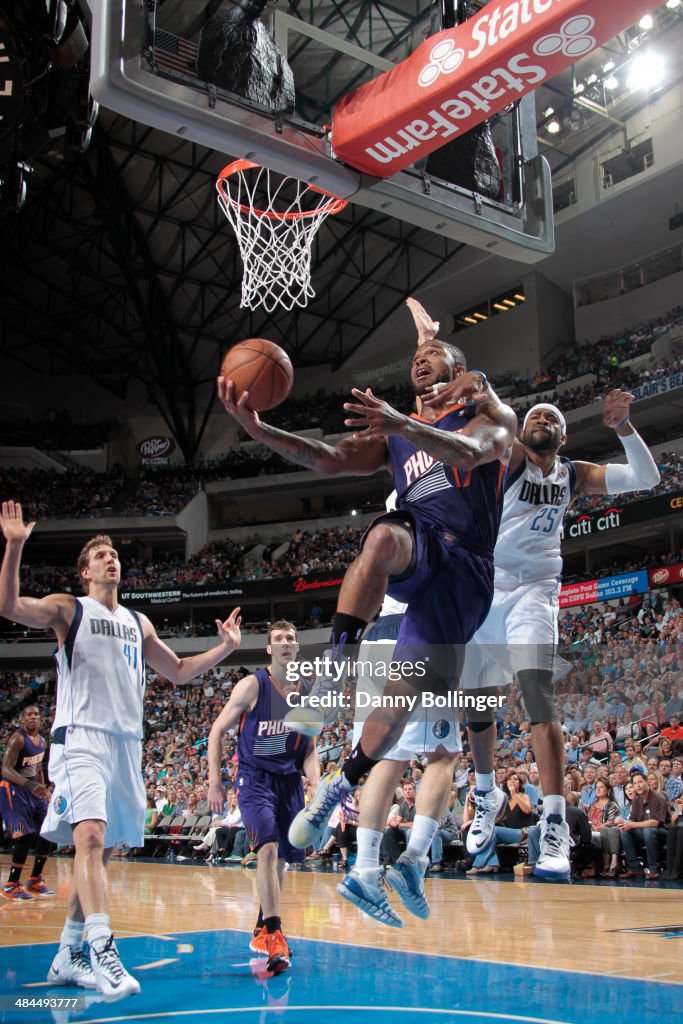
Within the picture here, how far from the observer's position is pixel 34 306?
3406 cm

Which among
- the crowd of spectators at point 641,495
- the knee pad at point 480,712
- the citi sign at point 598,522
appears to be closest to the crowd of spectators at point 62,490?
the crowd of spectators at point 641,495

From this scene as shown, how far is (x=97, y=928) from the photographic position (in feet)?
14.6

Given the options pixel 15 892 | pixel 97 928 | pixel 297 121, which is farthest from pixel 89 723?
pixel 15 892

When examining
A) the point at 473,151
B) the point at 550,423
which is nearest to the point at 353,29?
the point at 473,151

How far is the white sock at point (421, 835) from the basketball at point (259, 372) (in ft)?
6.10

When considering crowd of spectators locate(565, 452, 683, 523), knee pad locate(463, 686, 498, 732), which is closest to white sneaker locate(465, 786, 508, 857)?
knee pad locate(463, 686, 498, 732)

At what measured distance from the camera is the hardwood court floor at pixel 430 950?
4.41 m

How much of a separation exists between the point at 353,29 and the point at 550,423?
11.4 m

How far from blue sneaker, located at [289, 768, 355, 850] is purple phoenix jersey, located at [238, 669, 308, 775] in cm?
241

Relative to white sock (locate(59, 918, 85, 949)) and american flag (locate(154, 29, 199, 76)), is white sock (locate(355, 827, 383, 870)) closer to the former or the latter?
white sock (locate(59, 918, 85, 949))

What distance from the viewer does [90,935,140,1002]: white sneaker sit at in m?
4.25

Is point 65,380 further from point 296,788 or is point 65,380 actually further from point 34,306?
point 296,788

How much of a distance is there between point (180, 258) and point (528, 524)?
27667 mm

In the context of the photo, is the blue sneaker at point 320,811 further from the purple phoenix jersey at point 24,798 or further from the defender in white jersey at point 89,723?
the purple phoenix jersey at point 24,798
